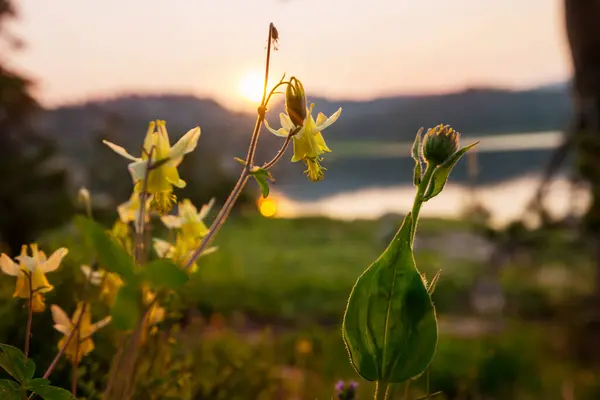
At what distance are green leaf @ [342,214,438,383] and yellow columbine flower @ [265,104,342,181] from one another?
0.28 ft

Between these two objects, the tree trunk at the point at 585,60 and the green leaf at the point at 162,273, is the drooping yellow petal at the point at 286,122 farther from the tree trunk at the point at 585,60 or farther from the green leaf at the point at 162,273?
the tree trunk at the point at 585,60

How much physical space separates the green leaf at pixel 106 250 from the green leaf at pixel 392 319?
6.0 inches

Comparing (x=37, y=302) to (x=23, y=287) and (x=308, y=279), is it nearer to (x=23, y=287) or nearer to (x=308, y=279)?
(x=23, y=287)

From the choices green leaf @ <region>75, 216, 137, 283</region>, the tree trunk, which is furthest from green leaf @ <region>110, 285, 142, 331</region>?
the tree trunk

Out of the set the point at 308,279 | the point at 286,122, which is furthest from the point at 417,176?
the point at 308,279

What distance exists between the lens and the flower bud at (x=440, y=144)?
16.5 inches

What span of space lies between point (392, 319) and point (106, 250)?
0.19 m

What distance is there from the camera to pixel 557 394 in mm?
1991

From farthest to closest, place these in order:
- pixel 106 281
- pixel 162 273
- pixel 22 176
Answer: pixel 22 176 < pixel 106 281 < pixel 162 273

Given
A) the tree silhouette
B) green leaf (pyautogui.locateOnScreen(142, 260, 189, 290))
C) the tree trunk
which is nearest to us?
green leaf (pyautogui.locateOnScreen(142, 260, 189, 290))

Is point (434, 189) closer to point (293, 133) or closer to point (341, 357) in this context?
point (293, 133)

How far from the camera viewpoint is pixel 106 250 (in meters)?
0.33

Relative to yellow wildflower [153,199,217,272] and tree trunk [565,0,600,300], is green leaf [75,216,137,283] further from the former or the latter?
tree trunk [565,0,600,300]

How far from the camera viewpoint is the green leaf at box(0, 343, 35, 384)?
43 centimetres
